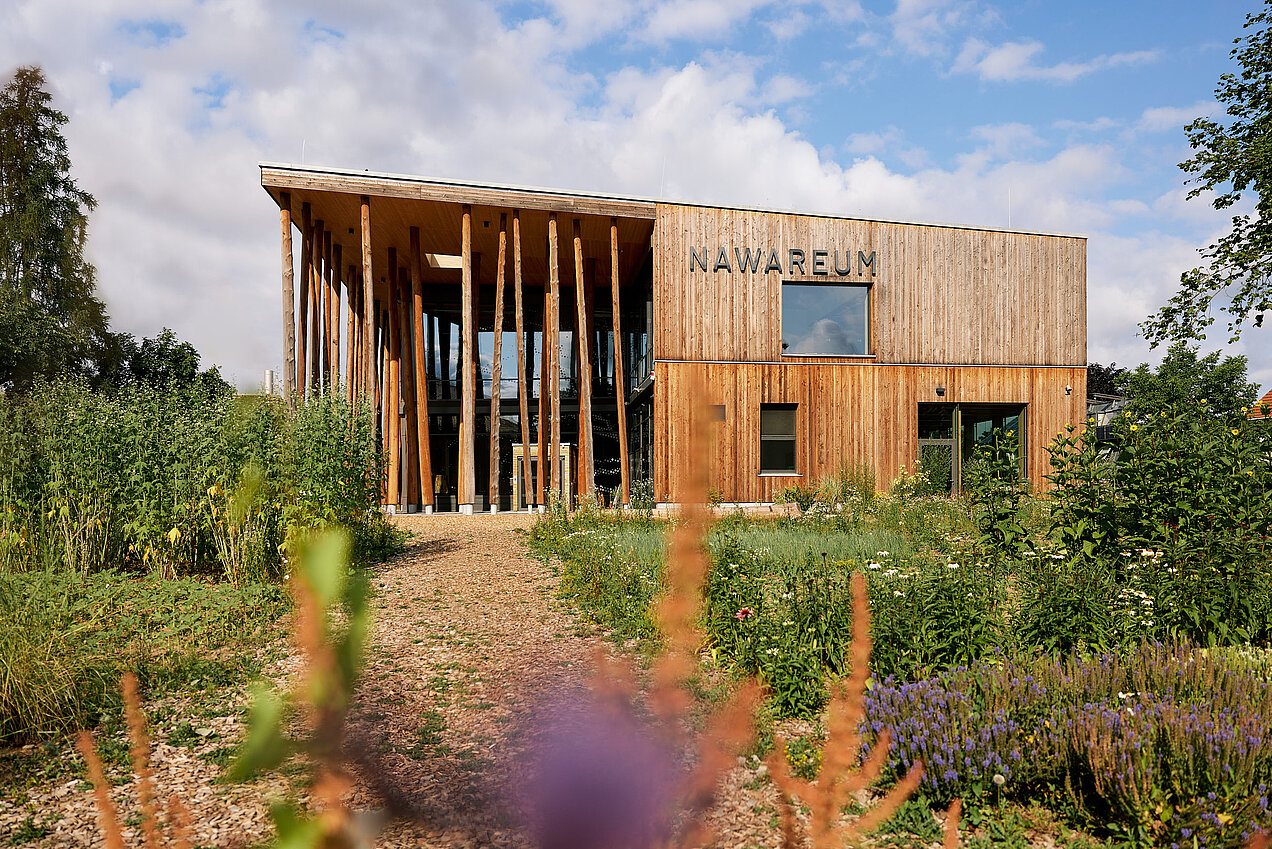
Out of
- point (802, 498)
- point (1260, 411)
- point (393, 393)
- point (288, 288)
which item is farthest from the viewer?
point (393, 393)

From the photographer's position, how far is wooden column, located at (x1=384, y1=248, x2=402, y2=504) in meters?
19.2

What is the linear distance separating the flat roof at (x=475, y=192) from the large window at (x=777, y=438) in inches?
188

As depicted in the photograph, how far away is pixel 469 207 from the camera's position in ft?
55.6

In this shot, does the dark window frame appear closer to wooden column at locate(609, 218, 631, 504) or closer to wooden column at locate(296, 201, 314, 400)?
wooden column at locate(609, 218, 631, 504)

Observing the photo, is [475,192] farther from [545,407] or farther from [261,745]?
[261,745]

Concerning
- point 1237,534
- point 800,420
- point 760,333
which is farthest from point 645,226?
point 1237,534

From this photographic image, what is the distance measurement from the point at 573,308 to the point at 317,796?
859 inches

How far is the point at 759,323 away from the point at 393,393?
437 inches

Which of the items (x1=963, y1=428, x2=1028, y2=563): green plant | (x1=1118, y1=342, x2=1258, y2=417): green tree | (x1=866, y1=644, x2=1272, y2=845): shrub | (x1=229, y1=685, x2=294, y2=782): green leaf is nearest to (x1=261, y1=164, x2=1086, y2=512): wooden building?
(x1=963, y1=428, x2=1028, y2=563): green plant

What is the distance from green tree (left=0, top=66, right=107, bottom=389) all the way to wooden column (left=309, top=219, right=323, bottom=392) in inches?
477

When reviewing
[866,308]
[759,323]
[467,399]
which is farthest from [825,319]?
[467,399]

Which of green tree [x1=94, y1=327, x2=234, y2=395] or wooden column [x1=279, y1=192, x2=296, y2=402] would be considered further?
green tree [x1=94, y1=327, x2=234, y2=395]

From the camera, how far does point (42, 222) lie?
82.0ft

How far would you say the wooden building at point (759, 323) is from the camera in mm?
16922
